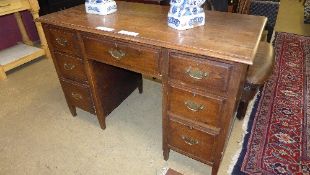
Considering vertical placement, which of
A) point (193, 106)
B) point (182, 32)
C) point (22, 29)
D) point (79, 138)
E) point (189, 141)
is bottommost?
point (79, 138)

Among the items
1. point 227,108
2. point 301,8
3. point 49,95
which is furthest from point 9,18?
point 301,8

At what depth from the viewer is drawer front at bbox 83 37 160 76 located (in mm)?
1153

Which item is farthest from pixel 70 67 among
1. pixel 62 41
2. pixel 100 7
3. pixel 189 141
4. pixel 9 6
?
pixel 9 6

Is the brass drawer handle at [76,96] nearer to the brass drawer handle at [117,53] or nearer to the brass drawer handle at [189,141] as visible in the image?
the brass drawer handle at [117,53]

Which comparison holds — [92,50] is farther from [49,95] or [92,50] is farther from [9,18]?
[9,18]

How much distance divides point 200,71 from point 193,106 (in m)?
0.21

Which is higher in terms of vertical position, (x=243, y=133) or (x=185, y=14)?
(x=185, y=14)

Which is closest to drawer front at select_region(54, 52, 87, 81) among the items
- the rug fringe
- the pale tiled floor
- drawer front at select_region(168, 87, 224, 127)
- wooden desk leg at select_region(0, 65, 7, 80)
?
the pale tiled floor

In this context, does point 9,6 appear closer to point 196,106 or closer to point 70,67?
point 70,67

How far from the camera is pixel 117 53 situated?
4.10 feet

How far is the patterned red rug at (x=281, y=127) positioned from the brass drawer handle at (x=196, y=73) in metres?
0.75

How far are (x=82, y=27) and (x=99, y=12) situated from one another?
247 millimetres

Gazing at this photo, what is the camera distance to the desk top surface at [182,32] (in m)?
0.98

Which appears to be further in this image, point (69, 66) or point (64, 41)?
point (69, 66)
